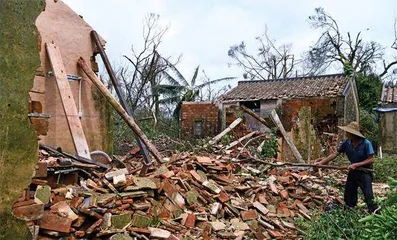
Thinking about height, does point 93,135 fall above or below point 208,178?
above

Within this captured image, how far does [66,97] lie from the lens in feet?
23.7

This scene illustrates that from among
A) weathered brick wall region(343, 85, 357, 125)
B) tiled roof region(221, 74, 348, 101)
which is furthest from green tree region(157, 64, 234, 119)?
weathered brick wall region(343, 85, 357, 125)

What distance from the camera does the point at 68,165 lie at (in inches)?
232

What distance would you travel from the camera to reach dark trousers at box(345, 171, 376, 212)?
6.20 metres

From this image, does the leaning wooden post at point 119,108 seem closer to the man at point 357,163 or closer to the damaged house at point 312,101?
the man at point 357,163

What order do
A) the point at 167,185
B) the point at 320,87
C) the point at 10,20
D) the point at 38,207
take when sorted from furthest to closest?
the point at 320,87
the point at 167,185
the point at 38,207
the point at 10,20

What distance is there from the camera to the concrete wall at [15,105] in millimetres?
3146

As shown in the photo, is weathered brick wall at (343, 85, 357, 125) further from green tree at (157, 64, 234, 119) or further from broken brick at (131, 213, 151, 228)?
broken brick at (131, 213, 151, 228)

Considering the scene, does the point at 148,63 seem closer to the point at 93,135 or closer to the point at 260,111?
the point at 260,111

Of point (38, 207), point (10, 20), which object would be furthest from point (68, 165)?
point (10, 20)

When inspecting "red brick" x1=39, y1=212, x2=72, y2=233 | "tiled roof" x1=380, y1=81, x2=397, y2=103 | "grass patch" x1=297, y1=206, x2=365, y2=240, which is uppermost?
"tiled roof" x1=380, y1=81, x2=397, y2=103

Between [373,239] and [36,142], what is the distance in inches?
109

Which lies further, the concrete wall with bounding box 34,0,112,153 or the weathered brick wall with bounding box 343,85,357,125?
the weathered brick wall with bounding box 343,85,357,125

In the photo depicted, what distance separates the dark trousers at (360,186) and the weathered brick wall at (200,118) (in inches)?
466
